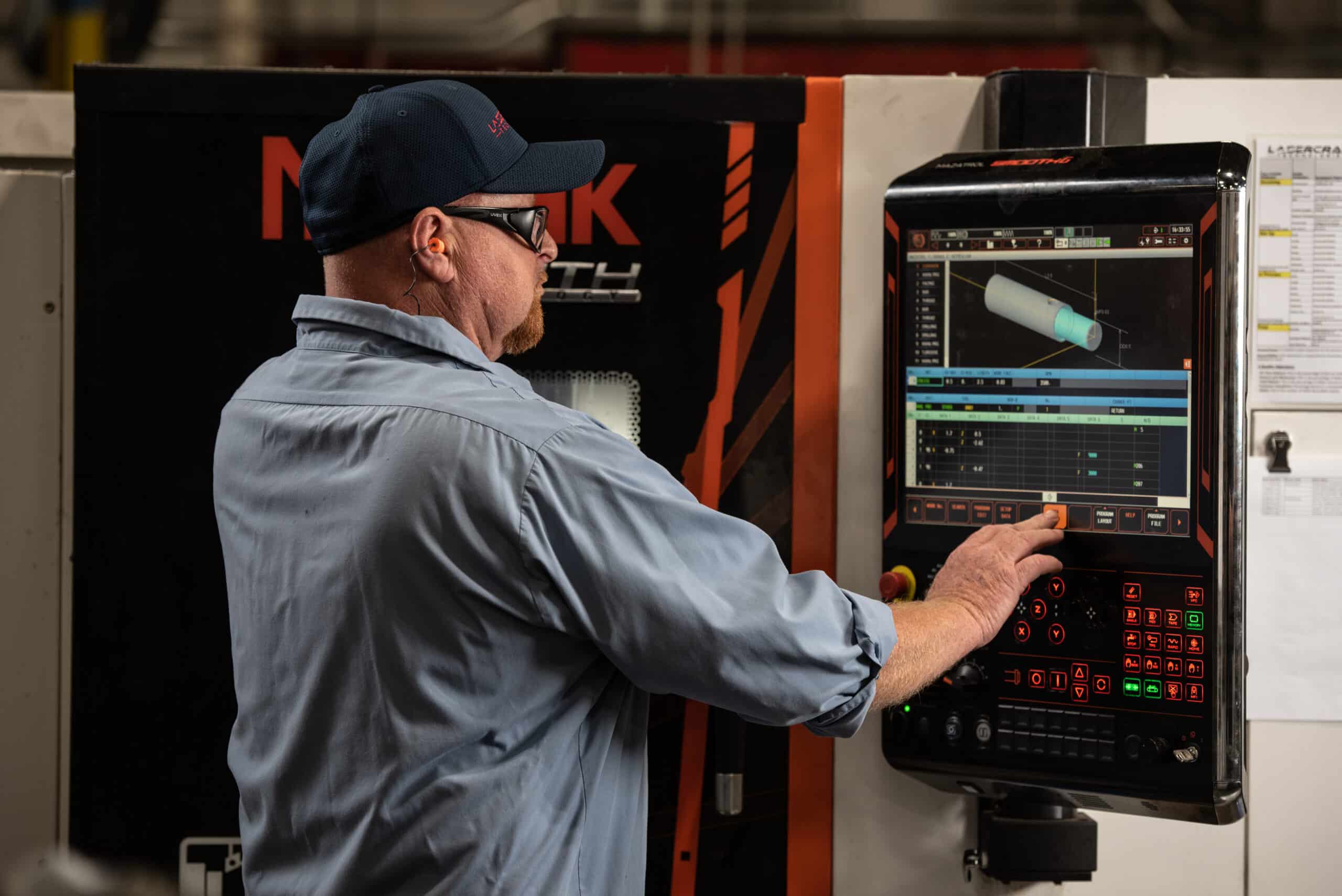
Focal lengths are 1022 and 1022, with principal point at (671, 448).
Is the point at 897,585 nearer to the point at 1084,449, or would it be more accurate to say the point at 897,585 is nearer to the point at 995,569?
the point at 995,569

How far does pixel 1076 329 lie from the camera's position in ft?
4.43

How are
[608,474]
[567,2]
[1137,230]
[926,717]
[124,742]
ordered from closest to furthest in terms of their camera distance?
[608,474] → [1137,230] → [926,717] → [124,742] → [567,2]

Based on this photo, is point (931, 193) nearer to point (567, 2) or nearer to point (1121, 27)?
point (567, 2)

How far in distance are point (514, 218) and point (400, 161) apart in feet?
0.44

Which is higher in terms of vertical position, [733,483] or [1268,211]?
[1268,211]

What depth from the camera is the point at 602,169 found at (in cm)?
153

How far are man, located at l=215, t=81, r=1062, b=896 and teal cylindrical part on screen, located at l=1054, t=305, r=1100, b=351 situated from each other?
51 cm

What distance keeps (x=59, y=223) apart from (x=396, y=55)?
10.7ft

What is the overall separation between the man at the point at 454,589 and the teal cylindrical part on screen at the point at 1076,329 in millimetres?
510

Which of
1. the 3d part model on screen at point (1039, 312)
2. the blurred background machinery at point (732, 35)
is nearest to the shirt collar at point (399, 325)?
the 3d part model on screen at point (1039, 312)

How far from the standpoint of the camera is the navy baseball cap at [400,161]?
3.33ft

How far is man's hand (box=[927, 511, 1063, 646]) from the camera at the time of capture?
4.01ft

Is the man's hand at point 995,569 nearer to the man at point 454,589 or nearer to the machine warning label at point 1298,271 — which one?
the man at point 454,589

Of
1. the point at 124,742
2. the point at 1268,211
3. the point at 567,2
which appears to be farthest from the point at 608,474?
the point at 567,2
